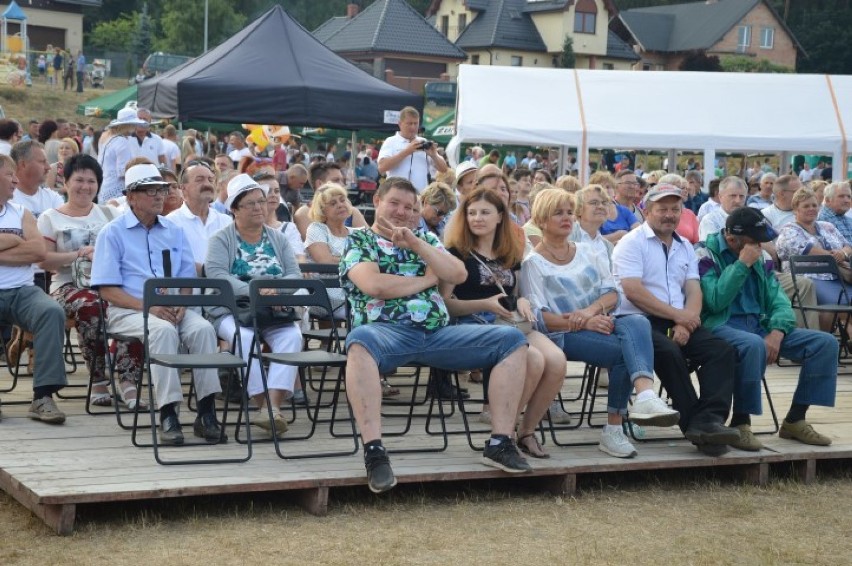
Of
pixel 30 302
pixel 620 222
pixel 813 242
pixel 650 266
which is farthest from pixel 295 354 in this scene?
pixel 813 242

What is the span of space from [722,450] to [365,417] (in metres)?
2.15

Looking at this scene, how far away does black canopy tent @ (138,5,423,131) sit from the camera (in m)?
13.3

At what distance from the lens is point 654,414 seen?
610cm

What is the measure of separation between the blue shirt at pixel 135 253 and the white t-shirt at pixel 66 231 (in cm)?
71

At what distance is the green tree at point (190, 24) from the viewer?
2554 inches

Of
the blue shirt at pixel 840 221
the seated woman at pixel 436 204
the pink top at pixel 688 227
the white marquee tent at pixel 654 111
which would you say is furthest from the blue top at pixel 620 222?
the white marquee tent at pixel 654 111

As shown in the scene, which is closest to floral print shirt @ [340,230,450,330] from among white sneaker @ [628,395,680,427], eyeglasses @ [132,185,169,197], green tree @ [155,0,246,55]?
white sneaker @ [628,395,680,427]

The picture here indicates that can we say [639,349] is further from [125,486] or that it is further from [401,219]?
[125,486]

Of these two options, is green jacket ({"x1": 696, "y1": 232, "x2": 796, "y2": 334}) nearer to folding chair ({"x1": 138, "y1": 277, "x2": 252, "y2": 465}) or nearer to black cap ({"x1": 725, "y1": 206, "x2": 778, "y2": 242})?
black cap ({"x1": 725, "y1": 206, "x2": 778, "y2": 242})

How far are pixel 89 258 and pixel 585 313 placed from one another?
9.51 feet

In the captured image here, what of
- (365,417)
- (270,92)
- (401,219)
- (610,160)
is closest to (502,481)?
(365,417)

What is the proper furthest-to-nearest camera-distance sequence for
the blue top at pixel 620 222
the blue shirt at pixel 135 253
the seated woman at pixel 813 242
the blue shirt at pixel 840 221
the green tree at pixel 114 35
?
the green tree at pixel 114 35, the blue top at pixel 620 222, the blue shirt at pixel 840 221, the seated woman at pixel 813 242, the blue shirt at pixel 135 253

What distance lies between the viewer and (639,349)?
634 cm

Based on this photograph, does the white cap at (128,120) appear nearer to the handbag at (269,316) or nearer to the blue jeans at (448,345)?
the handbag at (269,316)
